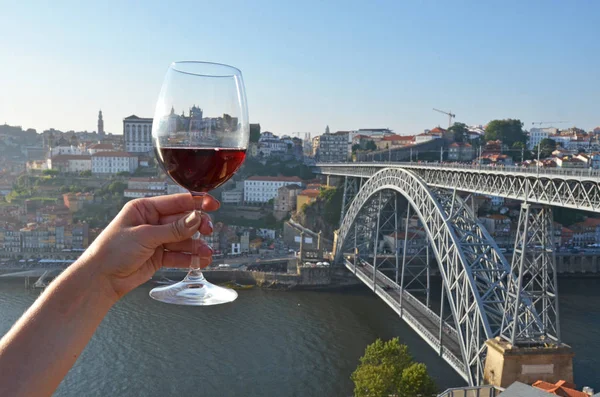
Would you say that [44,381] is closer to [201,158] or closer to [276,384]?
[201,158]

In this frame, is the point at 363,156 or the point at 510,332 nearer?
the point at 510,332

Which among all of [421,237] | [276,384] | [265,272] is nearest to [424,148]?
[421,237]

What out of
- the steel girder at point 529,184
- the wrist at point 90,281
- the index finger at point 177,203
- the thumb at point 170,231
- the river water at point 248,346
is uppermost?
the index finger at point 177,203

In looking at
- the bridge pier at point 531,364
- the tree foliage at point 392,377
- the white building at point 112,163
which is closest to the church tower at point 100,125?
the white building at point 112,163

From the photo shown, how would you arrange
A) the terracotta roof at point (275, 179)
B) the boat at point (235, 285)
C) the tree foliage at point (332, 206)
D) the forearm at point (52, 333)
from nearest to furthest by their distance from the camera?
the forearm at point (52, 333), the boat at point (235, 285), the tree foliage at point (332, 206), the terracotta roof at point (275, 179)

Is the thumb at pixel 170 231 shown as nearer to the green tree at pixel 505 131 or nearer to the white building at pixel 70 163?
the green tree at pixel 505 131

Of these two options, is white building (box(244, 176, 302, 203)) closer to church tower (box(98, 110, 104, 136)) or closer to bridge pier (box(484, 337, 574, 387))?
bridge pier (box(484, 337, 574, 387))
